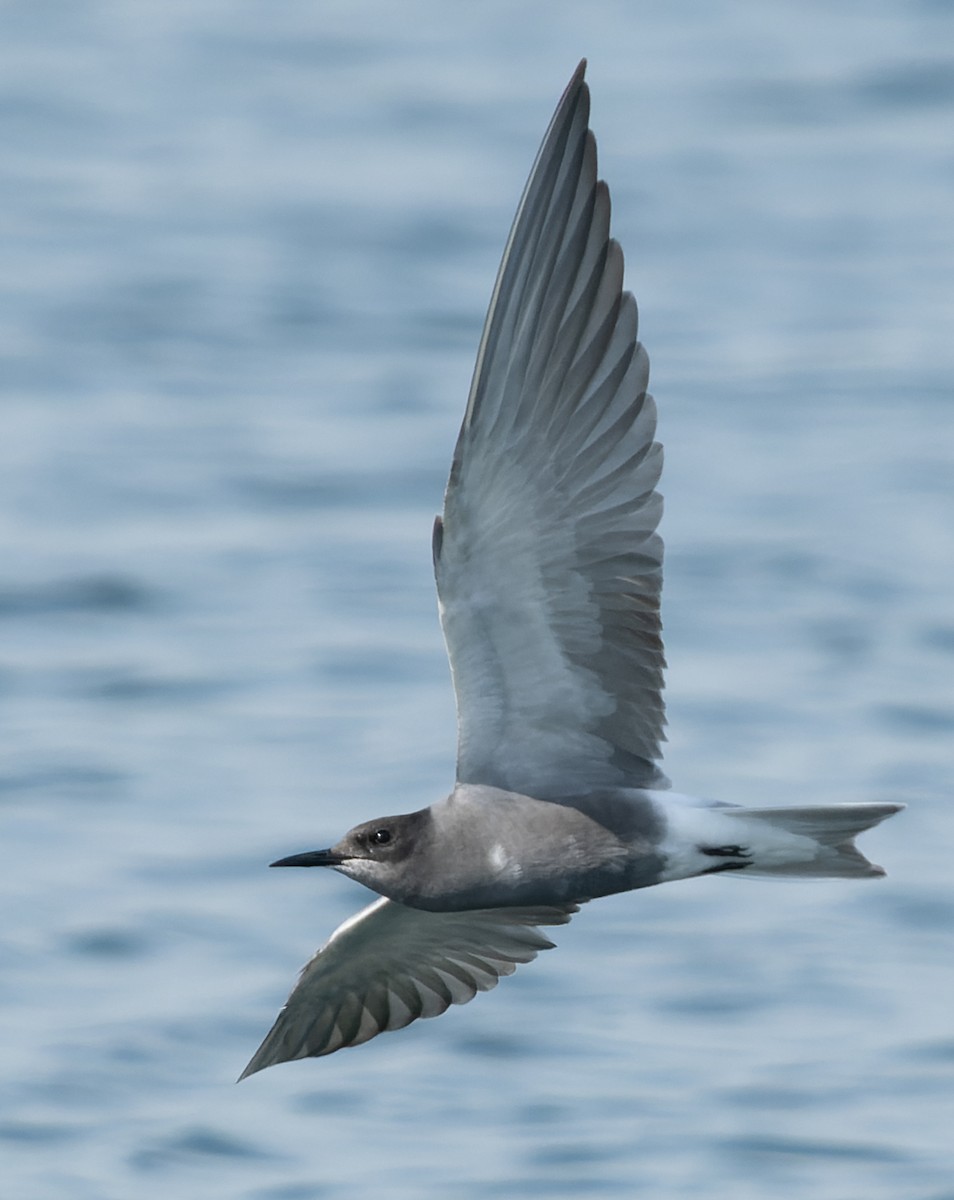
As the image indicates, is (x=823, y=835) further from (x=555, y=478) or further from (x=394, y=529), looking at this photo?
(x=394, y=529)

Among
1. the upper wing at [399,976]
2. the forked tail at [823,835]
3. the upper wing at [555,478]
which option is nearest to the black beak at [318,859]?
the upper wing at [555,478]

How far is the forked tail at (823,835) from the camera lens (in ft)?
34.1

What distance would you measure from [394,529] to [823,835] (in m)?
12.1

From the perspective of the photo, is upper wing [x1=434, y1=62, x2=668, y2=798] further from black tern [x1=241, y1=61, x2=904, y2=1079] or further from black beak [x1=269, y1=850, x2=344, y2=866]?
black beak [x1=269, y1=850, x2=344, y2=866]

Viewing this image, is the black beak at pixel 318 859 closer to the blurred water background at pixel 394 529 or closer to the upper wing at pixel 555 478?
the upper wing at pixel 555 478

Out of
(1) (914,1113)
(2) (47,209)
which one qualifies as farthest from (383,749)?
(2) (47,209)

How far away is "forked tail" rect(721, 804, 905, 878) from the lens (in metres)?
10.4

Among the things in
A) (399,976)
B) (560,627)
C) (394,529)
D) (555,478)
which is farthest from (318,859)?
(394,529)

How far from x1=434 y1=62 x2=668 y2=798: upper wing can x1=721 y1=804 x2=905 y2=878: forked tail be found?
0.66m

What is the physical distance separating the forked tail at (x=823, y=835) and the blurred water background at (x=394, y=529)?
5.50 metres

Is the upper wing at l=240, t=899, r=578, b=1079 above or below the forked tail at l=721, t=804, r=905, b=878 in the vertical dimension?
below

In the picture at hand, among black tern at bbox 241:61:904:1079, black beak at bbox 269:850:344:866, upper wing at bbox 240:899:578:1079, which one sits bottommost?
upper wing at bbox 240:899:578:1079

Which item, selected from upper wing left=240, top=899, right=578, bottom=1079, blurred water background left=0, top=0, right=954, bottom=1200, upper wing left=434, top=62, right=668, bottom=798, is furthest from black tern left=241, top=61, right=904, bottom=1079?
blurred water background left=0, top=0, right=954, bottom=1200

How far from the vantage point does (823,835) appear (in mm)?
10484
